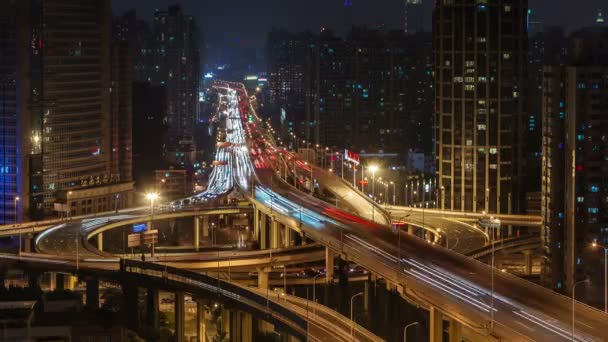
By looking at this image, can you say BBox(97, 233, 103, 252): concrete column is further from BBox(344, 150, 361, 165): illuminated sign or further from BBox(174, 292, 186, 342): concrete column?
BBox(344, 150, 361, 165): illuminated sign

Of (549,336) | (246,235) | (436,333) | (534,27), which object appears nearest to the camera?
(549,336)

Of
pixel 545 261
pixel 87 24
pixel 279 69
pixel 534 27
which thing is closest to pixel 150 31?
pixel 279 69

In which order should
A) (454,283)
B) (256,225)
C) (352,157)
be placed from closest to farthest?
(454,283) < (256,225) < (352,157)

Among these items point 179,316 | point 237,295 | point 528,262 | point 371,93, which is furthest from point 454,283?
point 371,93

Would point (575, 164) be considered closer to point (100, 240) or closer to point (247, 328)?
point (247, 328)

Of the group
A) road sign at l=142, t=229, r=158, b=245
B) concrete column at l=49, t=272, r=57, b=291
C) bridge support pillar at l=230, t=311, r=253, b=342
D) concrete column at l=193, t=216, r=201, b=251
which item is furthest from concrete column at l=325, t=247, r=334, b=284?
concrete column at l=193, t=216, r=201, b=251

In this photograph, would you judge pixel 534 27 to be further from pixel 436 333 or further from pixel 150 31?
pixel 150 31

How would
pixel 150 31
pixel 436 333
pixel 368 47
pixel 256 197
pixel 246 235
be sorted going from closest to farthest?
1. pixel 436 333
2. pixel 256 197
3. pixel 246 235
4. pixel 368 47
5. pixel 150 31
